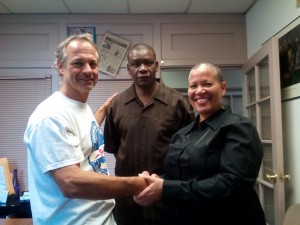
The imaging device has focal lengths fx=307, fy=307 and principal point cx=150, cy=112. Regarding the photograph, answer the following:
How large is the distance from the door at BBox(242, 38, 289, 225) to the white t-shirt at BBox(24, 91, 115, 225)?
4.39 feet

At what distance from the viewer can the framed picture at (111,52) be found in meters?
2.94

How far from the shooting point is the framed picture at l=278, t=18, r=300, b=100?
6.77 ft

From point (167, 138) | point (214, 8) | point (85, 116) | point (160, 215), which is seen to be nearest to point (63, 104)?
point (85, 116)

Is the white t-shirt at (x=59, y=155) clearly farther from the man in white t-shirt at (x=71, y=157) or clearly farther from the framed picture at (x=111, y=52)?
the framed picture at (x=111, y=52)

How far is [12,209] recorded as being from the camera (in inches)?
97.0

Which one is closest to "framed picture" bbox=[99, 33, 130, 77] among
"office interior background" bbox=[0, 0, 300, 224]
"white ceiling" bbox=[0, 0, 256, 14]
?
"office interior background" bbox=[0, 0, 300, 224]

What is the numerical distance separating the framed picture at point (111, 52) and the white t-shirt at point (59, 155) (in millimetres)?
1777

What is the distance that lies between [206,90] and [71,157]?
0.64m

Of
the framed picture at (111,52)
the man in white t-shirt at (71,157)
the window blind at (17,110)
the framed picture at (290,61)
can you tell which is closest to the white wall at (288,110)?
the framed picture at (290,61)

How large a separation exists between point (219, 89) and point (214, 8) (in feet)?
5.85

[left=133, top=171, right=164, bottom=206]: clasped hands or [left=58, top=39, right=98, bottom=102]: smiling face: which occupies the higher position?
[left=58, top=39, right=98, bottom=102]: smiling face

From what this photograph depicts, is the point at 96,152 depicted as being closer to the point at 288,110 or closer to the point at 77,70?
the point at 77,70

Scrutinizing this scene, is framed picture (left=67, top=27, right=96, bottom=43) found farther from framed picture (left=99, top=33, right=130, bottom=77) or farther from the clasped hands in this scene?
the clasped hands

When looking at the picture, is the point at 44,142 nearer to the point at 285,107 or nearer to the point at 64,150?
the point at 64,150
